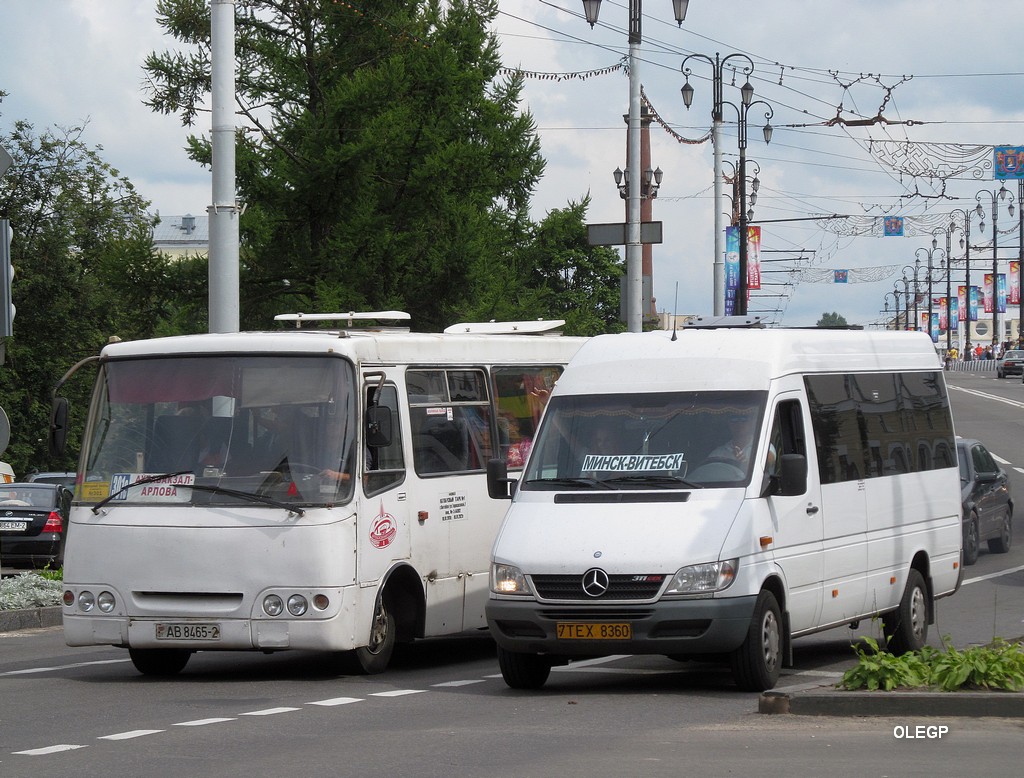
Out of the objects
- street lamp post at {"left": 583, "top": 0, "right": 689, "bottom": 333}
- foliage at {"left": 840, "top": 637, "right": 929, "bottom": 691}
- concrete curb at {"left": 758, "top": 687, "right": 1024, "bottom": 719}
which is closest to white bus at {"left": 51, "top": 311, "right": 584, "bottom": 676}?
concrete curb at {"left": 758, "top": 687, "right": 1024, "bottom": 719}

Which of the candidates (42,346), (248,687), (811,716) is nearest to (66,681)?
(248,687)

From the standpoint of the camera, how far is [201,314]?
34844 mm

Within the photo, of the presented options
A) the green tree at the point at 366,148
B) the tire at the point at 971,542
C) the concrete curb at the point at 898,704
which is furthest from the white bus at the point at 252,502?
the green tree at the point at 366,148

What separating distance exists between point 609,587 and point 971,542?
14.7 m

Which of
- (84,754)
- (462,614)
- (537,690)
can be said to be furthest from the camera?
(462,614)

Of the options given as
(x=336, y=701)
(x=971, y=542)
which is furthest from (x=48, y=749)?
(x=971, y=542)

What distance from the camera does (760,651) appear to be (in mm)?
11258

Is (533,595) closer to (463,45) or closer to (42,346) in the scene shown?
(463,45)

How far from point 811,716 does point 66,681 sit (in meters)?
5.70

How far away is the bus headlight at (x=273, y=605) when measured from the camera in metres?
12.1

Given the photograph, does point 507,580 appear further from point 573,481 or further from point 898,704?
point 898,704

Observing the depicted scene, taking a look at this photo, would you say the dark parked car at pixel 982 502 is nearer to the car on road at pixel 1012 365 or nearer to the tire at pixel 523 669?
the tire at pixel 523 669

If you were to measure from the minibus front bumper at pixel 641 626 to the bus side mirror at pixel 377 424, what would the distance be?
195 cm

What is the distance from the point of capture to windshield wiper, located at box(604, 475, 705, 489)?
11586 mm
